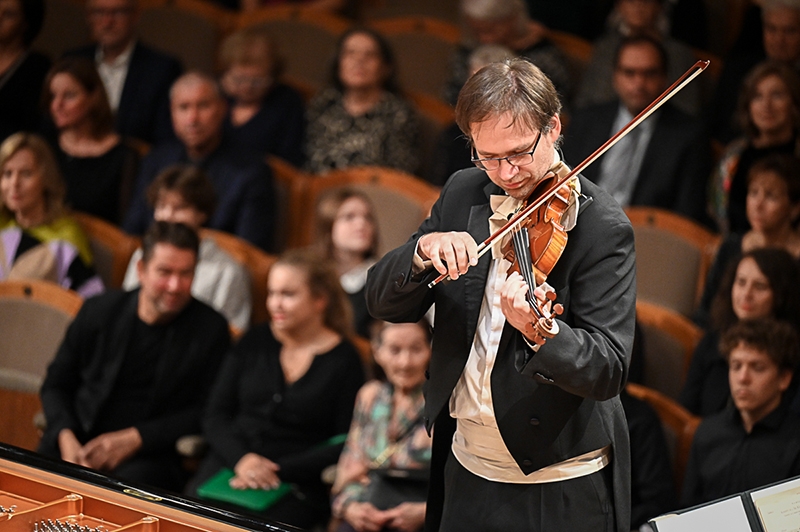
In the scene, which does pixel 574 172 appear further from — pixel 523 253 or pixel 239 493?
pixel 239 493

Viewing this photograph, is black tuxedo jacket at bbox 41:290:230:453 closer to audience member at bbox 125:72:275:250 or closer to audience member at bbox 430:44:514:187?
audience member at bbox 125:72:275:250

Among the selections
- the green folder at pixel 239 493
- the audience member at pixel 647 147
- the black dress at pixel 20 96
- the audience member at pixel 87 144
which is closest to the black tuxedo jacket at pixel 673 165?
the audience member at pixel 647 147

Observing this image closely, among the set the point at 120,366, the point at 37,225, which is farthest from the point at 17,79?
the point at 120,366

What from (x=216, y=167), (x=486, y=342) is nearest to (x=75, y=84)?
(x=216, y=167)

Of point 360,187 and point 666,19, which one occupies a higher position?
point 666,19

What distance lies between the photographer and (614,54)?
3.84 meters

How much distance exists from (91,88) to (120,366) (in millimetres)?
1293

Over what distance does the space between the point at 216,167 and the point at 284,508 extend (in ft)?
4.75

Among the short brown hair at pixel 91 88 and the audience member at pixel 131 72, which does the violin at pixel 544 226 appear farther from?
the audience member at pixel 131 72

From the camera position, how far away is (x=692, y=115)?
150 inches

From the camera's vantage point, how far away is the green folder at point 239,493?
271cm

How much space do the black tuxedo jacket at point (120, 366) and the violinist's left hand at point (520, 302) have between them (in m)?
1.84

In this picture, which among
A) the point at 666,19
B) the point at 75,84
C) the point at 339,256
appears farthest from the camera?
the point at 666,19

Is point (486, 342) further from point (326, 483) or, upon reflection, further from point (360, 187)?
point (360, 187)
